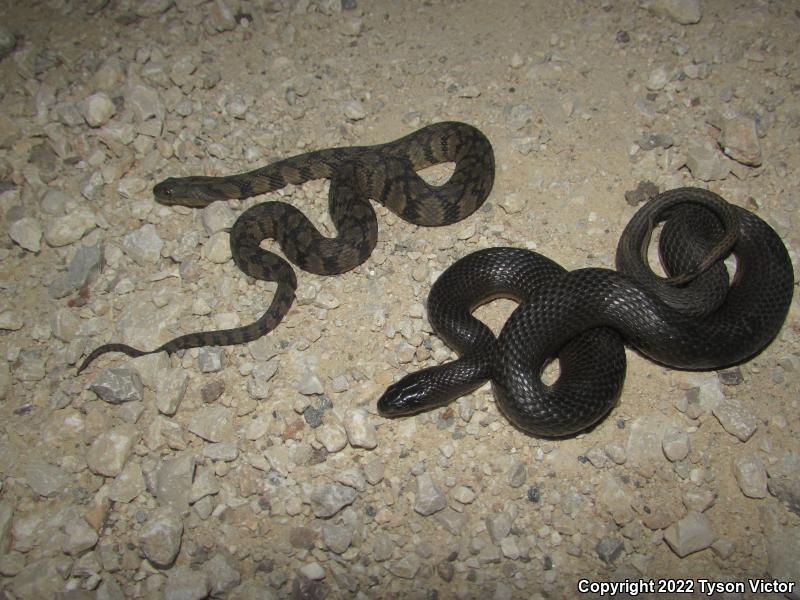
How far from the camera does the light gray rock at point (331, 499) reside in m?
3.96

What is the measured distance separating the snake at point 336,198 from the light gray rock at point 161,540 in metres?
1.41

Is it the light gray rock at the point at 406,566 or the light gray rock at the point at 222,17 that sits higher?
the light gray rock at the point at 222,17

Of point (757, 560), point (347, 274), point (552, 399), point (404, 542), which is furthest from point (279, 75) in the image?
point (757, 560)

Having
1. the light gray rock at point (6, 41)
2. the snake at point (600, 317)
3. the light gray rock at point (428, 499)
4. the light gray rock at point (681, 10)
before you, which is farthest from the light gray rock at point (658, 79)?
the light gray rock at point (6, 41)

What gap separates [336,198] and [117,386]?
247 centimetres

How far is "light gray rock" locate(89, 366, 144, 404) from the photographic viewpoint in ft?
14.5

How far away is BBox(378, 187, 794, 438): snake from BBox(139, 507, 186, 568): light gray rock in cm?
165

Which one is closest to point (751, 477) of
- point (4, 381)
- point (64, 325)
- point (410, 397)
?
point (410, 397)

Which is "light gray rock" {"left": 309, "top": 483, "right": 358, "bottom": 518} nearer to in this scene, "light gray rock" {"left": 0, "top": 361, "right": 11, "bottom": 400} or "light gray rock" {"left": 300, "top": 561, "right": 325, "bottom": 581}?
"light gray rock" {"left": 300, "top": 561, "right": 325, "bottom": 581}

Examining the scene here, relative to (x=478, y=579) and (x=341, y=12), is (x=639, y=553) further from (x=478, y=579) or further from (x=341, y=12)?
(x=341, y=12)

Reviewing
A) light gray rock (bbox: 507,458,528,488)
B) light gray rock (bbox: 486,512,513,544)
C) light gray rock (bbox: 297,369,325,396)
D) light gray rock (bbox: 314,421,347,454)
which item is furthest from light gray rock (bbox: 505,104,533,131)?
light gray rock (bbox: 486,512,513,544)

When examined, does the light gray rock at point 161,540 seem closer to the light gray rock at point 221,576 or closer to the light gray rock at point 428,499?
the light gray rock at point 221,576

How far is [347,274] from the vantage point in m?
5.12

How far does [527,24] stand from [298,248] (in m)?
3.52
